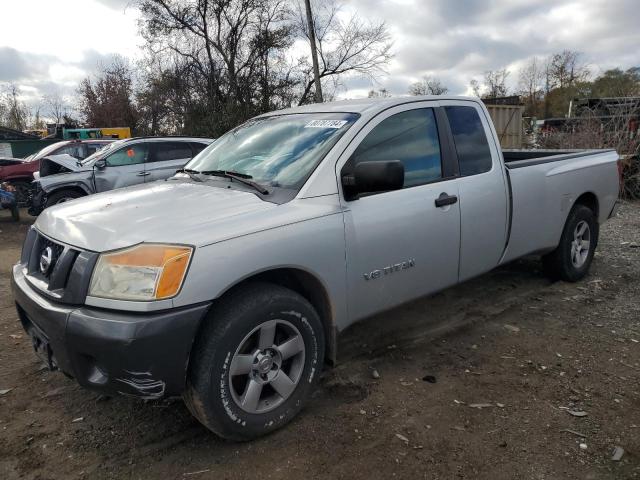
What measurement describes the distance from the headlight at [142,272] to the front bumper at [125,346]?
9 cm

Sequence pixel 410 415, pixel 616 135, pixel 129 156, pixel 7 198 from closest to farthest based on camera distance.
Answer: pixel 410 415 < pixel 129 156 < pixel 7 198 < pixel 616 135

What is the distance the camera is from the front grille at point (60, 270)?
7.50 feet

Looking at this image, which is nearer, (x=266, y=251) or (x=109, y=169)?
(x=266, y=251)

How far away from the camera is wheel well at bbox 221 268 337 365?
2.75 meters

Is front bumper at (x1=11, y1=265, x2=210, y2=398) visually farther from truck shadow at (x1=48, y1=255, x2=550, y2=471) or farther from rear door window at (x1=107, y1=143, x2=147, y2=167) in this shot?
rear door window at (x1=107, y1=143, x2=147, y2=167)

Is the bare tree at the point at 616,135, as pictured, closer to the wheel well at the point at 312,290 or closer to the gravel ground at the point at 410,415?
the gravel ground at the point at 410,415

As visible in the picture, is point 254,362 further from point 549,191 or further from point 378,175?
point 549,191

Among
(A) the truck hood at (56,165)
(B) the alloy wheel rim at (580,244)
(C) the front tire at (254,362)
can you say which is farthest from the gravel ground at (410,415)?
(A) the truck hood at (56,165)

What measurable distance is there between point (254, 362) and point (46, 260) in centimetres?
124

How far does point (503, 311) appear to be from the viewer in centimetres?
447

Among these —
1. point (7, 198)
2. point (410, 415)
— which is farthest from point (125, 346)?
point (7, 198)

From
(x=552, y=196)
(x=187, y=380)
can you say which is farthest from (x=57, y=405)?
(x=552, y=196)

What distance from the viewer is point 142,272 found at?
223 centimetres

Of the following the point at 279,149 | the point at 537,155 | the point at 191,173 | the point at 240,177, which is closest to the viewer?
the point at 240,177
